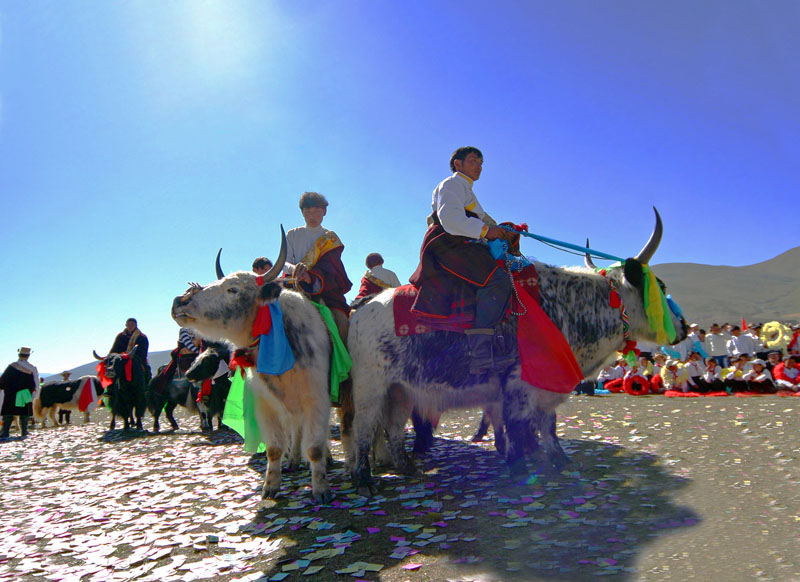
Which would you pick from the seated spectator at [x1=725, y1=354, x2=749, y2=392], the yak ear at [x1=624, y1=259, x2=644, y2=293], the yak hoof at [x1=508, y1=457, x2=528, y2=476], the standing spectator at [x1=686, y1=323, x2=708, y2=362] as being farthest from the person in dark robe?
the seated spectator at [x1=725, y1=354, x2=749, y2=392]

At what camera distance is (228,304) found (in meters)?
4.55

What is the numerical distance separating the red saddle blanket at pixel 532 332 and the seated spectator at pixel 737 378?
385 inches

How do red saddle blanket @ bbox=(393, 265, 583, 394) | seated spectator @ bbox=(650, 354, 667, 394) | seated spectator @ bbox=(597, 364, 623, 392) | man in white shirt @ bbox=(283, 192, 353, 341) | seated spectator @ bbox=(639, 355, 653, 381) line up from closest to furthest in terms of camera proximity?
1. red saddle blanket @ bbox=(393, 265, 583, 394)
2. man in white shirt @ bbox=(283, 192, 353, 341)
3. seated spectator @ bbox=(650, 354, 667, 394)
4. seated spectator @ bbox=(639, 355, 653, 381)
5. seated spectator @ bbox=(597, 364, 623, 392)

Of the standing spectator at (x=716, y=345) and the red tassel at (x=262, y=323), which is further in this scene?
the standing spectator at (x=716, y=345)

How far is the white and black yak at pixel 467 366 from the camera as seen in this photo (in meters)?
4.59

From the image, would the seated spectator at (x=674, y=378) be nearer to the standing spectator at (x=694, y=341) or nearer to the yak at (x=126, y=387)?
the standing spectator at (x=694, y=341)

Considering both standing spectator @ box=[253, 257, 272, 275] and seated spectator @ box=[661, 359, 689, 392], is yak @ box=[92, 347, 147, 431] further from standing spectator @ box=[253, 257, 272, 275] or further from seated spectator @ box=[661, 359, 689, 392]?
seated spectator @ box=[661, 359, 689, 392]

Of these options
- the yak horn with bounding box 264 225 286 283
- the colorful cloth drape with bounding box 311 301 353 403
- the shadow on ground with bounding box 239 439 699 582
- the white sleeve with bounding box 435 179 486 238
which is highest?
the white sleeve with bounding box 435 179 486 238

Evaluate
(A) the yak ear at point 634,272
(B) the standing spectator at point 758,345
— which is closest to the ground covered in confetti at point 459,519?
(A) the yak ear at point 634,272

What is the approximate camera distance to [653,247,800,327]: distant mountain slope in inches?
2414

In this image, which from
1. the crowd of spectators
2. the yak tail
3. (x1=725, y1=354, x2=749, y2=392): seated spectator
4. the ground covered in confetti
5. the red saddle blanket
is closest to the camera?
the ground covered in confetti

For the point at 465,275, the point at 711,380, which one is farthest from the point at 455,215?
the point at 711,380

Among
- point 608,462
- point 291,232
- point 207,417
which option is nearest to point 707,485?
point 608,462

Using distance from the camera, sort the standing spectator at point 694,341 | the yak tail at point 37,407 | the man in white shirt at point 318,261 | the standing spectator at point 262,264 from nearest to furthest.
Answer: the man in white shirt at point 318,261
the standing spectator at point 262,264
the standing spectator at point 694,341
the yak tail at point 37,407
